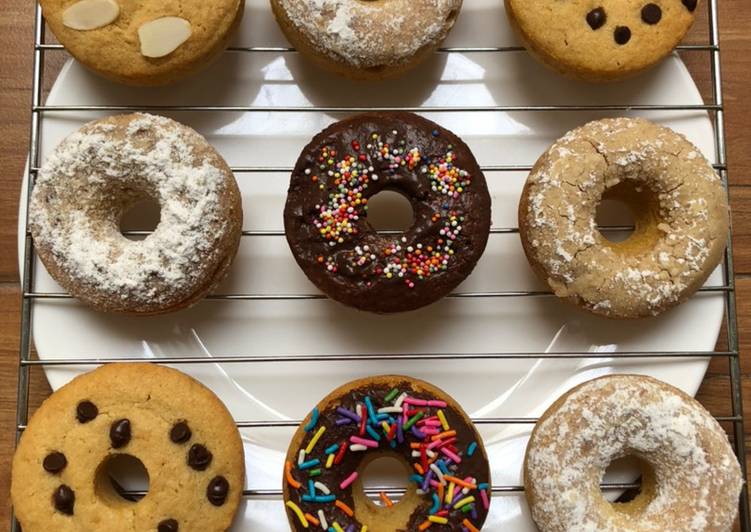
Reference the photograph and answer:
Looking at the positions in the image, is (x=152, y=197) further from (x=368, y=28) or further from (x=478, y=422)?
(x=478, y=422)

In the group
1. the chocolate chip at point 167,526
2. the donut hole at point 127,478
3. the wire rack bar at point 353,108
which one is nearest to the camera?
the chocolate chip at point 167,526

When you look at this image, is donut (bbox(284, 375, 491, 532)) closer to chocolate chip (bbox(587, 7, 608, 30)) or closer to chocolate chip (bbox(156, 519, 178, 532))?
chocolate chip (bbox(156, 519, 178, 532))

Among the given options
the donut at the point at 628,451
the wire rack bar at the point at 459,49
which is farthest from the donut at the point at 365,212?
the donut at the point at 628,451

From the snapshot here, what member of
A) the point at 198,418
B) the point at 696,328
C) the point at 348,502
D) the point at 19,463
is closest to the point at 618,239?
the point at 696,328

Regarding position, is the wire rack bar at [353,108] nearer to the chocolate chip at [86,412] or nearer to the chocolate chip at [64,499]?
the chocolate chip at [86,412]

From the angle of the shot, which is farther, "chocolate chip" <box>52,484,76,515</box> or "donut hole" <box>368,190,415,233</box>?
"donut hole" <box>368,190,415,233</box>

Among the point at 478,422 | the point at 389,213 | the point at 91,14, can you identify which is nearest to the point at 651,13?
the point at 389,213

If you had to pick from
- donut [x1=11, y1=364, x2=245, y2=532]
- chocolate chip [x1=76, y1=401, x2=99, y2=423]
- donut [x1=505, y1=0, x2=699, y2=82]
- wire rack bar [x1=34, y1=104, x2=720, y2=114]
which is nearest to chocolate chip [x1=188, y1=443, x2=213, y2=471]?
donut [x1=11, y1=364, x2=245, y2=532]
